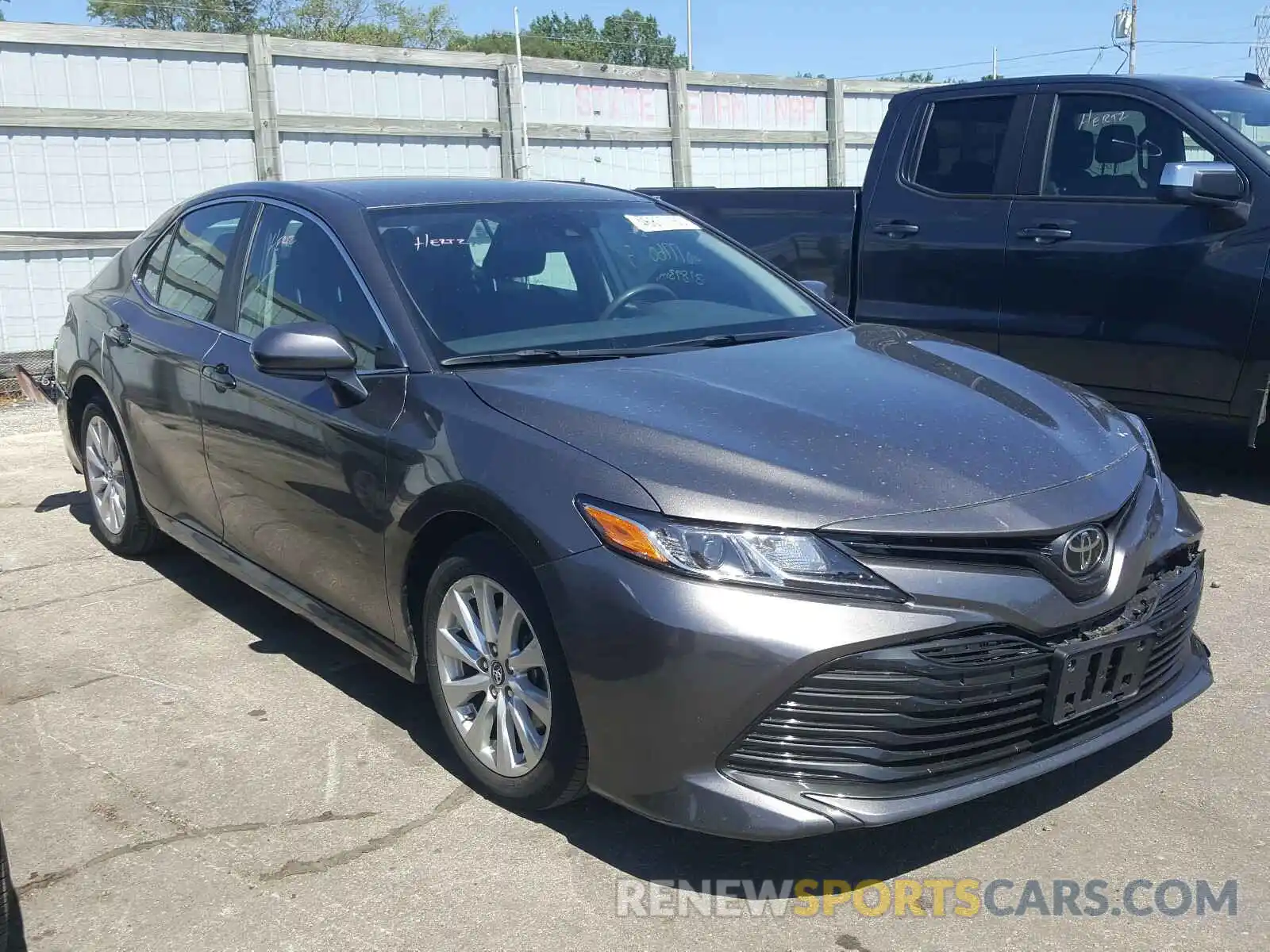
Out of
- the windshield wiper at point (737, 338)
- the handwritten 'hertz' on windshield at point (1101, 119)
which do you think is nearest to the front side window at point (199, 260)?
the windshield wiper at point (737, 338)

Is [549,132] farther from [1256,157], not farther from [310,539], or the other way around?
[310,539]

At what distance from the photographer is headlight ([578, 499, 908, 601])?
271cm

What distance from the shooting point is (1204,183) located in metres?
5.53

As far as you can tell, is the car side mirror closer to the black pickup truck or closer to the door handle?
the door handle

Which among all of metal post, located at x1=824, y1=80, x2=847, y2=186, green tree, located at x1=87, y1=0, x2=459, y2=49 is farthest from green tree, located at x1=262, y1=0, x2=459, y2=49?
metal post, located at x1=824, y1=80, x2=847, y2=186

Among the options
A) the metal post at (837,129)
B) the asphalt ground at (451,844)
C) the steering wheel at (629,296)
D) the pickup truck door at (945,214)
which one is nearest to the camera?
the asphalt ground at (451,844)

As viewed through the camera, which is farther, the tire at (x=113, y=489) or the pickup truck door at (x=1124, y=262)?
the pickup truck door at (x=1124, y=262)

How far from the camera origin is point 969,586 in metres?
2.73

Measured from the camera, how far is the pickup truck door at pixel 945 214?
6.35m

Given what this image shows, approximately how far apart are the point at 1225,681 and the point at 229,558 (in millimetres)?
3319

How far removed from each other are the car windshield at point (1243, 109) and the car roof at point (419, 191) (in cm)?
298

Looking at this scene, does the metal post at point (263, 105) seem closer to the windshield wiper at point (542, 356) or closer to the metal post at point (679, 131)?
the metal post at point (679, 131)

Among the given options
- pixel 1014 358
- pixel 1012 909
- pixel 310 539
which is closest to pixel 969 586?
pixel 1012 909

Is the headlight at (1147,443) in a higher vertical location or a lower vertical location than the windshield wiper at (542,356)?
lower
